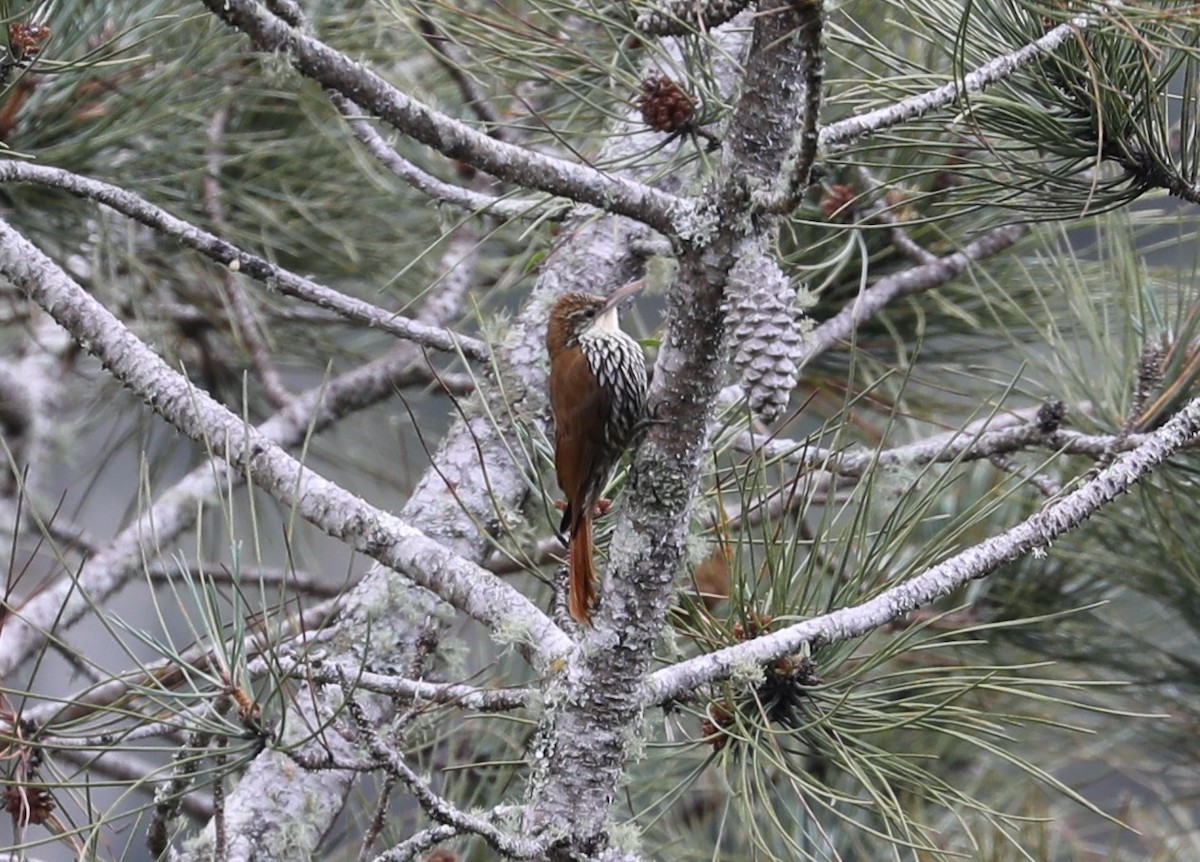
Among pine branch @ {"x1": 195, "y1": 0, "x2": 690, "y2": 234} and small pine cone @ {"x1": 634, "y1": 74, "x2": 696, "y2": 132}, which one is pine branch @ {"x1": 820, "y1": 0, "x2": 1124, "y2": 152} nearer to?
pine branch @ {"x1": 195, "y1": 0, "x2": 690, "y2": 234}

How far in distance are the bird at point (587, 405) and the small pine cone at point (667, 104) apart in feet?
0.48

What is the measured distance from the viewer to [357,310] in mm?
1201

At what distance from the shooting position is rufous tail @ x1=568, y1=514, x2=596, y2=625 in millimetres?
962

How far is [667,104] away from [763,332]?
0.34 meters

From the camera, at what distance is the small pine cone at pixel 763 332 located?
0.79 metres

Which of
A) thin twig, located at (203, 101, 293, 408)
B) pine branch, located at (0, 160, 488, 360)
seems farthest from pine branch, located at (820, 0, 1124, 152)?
thin twig, located at (203, 101, 293, 408)

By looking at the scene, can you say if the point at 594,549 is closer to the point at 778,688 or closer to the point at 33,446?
the point at 778,688

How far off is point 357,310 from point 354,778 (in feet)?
1.42

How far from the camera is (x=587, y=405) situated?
1.15 metres

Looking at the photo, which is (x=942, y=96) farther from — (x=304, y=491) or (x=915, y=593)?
(x=304, y=491)

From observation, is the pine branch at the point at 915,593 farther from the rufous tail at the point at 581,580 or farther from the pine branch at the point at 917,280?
the pine branch at the point at 917,280

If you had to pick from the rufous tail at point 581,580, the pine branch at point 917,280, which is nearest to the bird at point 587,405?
the rufous tail at point 581,580

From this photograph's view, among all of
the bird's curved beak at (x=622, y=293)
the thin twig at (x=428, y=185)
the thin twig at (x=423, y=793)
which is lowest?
the thin twig at (x=423, y=793)

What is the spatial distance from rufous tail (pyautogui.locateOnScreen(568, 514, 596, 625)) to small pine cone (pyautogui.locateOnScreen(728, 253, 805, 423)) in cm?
17
